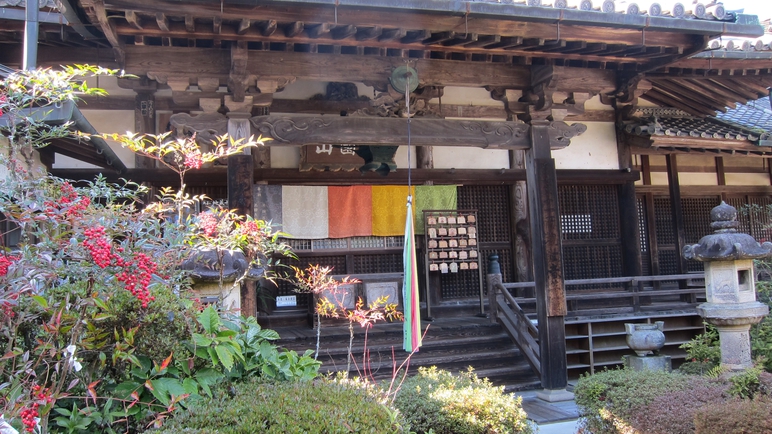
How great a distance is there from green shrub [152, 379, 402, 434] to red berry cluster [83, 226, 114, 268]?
0.96m

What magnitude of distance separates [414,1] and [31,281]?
4442 millimetres

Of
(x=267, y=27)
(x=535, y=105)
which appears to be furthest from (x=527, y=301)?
(x=267, y=27)

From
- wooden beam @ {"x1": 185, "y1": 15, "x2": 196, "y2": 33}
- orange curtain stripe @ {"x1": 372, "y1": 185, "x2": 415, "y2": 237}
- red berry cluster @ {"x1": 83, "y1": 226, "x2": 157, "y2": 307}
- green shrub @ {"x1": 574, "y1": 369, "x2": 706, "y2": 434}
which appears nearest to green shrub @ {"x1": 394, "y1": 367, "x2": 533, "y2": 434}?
green shrub @ {"x1": 574, "y1": 369, "x2": 706, "y2": 434}

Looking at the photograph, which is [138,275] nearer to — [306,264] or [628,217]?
[306,264]

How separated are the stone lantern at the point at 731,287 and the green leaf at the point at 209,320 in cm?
543

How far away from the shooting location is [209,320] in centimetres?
392

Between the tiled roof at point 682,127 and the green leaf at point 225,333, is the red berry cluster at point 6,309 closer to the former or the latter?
the green leaf at point 225,333

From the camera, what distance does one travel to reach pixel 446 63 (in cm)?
770

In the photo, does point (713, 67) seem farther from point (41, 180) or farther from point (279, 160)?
point (41, 180)

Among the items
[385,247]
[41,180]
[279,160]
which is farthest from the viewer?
[385,247]

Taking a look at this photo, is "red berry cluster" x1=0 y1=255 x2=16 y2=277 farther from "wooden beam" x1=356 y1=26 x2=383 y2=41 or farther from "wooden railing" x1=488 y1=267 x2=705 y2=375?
"wooden railing" x1=488 y1=267 x2=705 y2=375

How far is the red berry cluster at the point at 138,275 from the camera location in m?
3.20

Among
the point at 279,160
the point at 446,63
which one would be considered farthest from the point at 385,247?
the point at 446,63

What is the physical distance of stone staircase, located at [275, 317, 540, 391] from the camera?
27.2 feet
